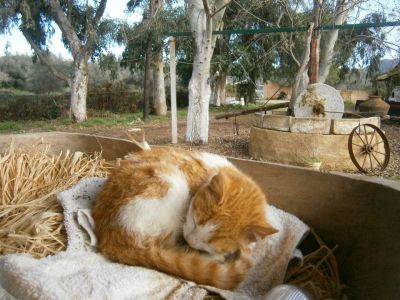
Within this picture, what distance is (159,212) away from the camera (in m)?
1.43

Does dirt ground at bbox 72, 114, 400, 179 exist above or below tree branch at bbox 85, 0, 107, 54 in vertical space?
below

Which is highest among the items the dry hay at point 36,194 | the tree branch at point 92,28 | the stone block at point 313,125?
the tree branch at point 92,28

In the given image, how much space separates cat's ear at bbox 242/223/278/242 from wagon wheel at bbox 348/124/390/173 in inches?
185

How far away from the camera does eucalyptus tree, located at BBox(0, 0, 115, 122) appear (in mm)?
13039

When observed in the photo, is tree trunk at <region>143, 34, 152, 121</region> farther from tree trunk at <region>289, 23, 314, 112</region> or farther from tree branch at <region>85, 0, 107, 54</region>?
tree trunk at <region>289, 23, 314, 112</region>

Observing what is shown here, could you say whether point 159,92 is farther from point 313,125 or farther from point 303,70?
point 313,125

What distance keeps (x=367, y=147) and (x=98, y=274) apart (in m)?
5.40

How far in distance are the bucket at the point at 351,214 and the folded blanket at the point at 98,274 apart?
151 mm

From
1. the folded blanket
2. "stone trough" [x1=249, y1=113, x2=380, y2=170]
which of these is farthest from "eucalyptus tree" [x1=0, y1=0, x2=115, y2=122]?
the folded blanket

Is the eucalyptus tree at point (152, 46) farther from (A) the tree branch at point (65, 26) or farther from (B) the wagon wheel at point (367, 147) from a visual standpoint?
(B) the wagon wheel at point (367, 147)

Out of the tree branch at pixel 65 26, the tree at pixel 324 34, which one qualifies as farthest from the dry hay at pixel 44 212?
the tree branch at pixel 65 26

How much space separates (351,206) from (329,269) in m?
0.29

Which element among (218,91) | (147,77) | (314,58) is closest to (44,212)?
(314,58)

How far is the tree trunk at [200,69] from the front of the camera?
7.59m
